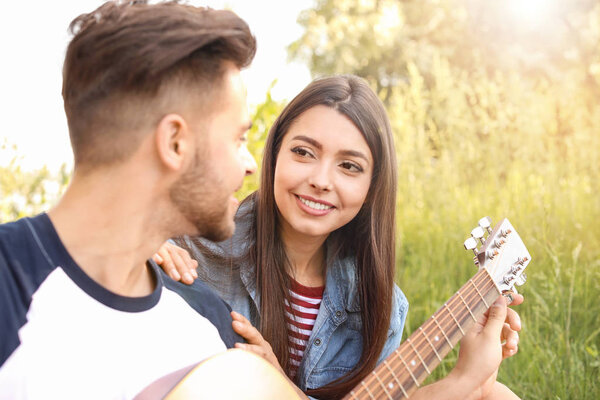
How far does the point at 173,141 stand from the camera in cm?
134

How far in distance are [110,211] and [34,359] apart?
0.33 meters

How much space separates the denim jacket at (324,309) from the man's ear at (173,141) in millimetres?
1084

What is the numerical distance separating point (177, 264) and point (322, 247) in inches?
39.0

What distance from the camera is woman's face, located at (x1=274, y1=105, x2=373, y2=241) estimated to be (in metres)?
2.31

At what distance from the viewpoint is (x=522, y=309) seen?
324 centimetres

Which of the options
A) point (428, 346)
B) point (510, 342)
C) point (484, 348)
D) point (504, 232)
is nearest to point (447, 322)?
point (428, 346)

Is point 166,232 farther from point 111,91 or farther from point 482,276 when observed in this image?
point 482,276

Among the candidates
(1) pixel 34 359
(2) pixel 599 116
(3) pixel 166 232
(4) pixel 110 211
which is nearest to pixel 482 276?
(3) pixel 166 232

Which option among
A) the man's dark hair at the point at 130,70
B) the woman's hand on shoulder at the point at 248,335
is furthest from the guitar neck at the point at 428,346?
the man's dark hair at the point at 130,70

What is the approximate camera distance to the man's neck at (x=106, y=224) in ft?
4.22

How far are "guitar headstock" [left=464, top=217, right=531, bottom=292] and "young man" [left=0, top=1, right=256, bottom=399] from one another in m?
1.00

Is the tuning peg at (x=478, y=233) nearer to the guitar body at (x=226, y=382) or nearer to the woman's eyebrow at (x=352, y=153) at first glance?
the woman's eyebrow at (x=352, y=153)

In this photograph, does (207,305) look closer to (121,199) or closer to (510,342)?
(121,199)

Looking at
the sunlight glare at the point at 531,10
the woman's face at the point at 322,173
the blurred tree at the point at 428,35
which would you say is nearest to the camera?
the woman's face at the point at 322,173
